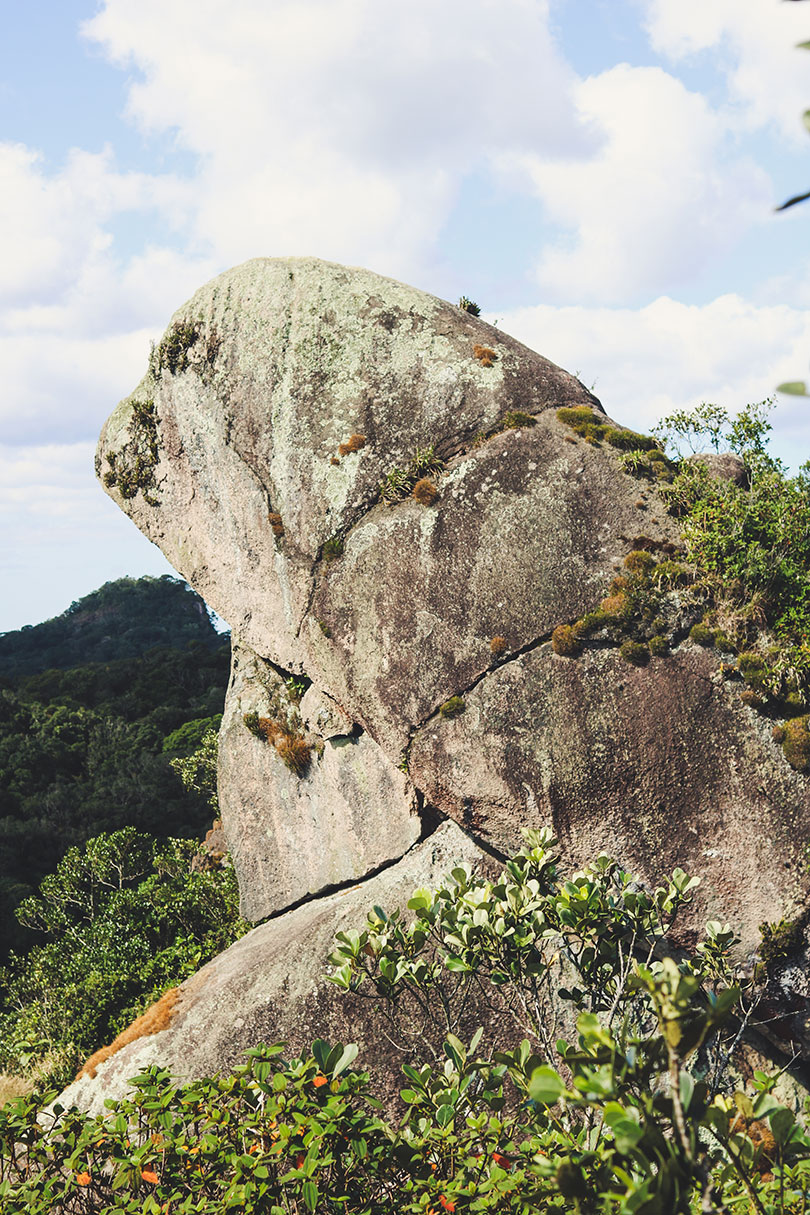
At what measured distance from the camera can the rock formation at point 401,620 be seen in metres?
9.61

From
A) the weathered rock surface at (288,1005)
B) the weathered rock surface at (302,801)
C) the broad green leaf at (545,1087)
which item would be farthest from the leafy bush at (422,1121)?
the weathered rock surface at (302,801)

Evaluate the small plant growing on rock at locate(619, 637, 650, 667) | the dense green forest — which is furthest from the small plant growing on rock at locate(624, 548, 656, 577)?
the dense green forest

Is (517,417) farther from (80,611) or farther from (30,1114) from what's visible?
(80,611)

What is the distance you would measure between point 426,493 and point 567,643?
2656 millimetres

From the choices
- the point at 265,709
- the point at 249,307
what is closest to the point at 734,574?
the point at 265,709

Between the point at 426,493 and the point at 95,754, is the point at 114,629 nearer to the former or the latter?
the point at 95,754

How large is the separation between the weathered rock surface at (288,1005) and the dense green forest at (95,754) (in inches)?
532

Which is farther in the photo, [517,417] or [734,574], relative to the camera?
[517,417]

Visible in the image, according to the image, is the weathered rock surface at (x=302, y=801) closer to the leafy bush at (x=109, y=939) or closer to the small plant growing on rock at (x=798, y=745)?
the leafy bush at (x=109, y=939)

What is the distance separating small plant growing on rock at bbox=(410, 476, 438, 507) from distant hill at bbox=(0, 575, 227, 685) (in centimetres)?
3563

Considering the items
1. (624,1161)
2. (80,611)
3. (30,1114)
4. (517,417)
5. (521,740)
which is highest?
(80,611)

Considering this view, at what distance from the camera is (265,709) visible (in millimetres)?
13898

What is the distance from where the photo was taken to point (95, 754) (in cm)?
3034

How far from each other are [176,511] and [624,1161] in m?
12.6
